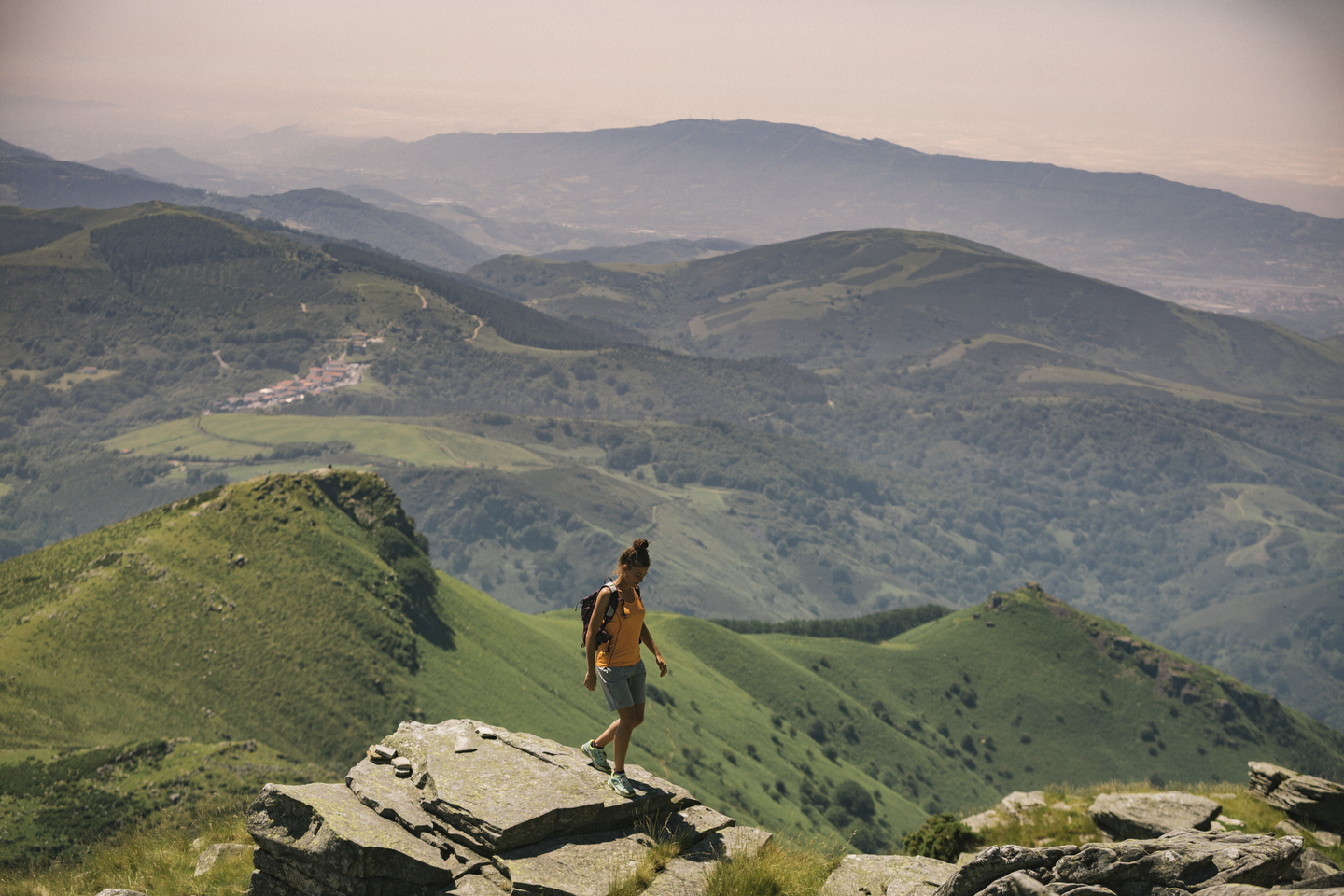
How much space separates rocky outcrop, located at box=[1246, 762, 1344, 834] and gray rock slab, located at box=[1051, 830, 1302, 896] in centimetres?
1228

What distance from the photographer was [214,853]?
16.8m

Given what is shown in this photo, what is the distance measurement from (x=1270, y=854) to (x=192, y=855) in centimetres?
1958

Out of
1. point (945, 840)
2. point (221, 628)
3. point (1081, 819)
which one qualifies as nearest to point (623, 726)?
point (945, 840)

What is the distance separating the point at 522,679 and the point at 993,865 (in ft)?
284

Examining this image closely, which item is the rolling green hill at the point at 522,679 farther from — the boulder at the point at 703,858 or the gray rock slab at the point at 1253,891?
the gray rock slab at the point at 1253,891

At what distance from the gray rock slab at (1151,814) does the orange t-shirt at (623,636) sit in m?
15.2

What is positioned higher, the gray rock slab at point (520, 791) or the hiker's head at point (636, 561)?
the hiker's head at point (636, 561)

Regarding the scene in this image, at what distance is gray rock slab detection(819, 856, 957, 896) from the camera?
15.9 metres

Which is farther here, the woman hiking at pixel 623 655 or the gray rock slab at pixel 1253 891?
the woman hiking at pixel 623 655

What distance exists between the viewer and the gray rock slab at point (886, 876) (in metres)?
15.9

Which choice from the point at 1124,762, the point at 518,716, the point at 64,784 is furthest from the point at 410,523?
the point at 1124,762

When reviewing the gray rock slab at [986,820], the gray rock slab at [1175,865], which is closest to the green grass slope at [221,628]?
the gray rock slab at [986,820]

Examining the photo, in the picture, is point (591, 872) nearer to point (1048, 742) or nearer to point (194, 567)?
point (194, 567)

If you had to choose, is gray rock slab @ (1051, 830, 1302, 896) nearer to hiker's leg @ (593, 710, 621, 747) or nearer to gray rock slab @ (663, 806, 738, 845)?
gray rock slab @ (663, 806, 738, 845)
